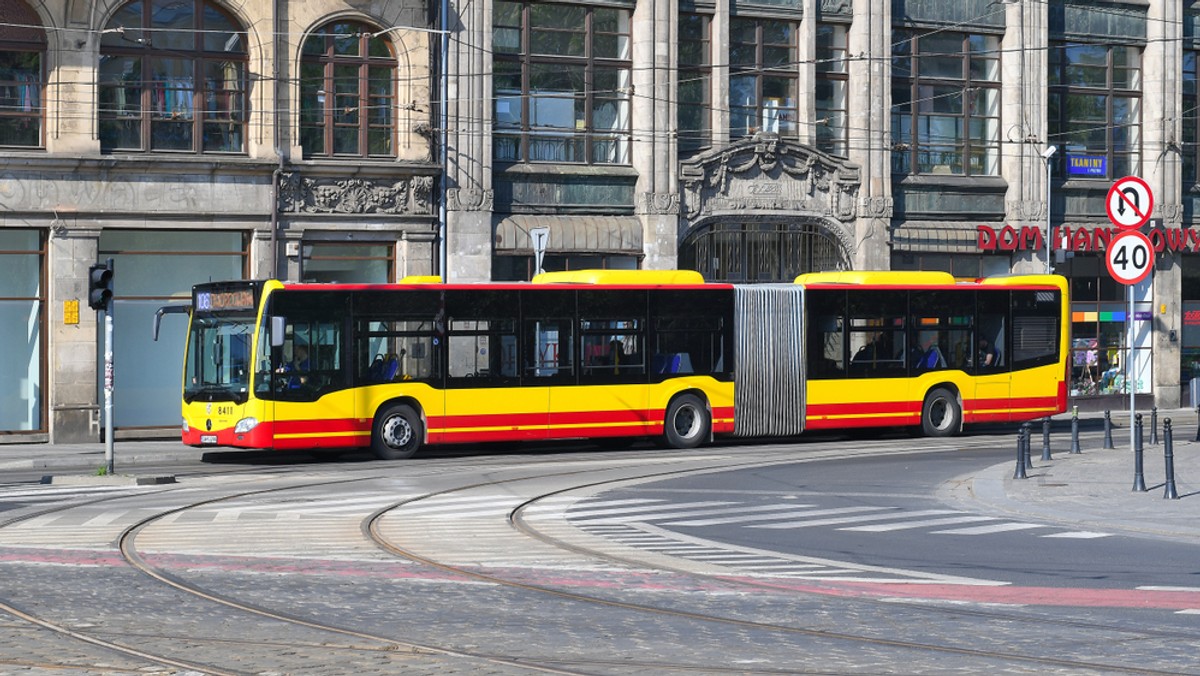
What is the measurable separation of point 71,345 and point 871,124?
18350 mm

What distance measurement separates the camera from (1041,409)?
33500mm

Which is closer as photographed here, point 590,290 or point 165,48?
point 590,290

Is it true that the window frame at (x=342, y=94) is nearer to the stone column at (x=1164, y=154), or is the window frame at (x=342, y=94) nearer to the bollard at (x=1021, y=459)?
the bollard at (x=1021, y=459)

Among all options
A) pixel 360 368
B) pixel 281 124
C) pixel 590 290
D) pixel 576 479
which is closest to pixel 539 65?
pixel 281 124

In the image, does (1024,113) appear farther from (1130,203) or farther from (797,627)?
(797,627)

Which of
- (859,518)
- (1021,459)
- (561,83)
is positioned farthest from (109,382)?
(561,83)

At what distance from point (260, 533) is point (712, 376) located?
50.2 feet

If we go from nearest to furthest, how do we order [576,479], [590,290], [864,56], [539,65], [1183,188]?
1. [576,479]
2. [590,290]
3. [539,65]
4. [864,56]
5. [1183,188]

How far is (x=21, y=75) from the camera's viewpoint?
103 feet

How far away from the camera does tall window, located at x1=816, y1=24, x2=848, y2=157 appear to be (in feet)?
129

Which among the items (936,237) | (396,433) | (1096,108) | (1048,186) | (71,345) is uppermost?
(1096,108)

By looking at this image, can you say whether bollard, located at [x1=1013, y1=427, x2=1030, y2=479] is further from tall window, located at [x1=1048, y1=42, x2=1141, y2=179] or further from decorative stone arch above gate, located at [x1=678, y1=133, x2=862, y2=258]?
tall window, located at [x1=1048, y1=42, x2=1141, y2=179]

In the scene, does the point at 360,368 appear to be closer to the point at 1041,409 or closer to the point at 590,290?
the point at 590,290

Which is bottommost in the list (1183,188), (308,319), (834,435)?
(834,435)
